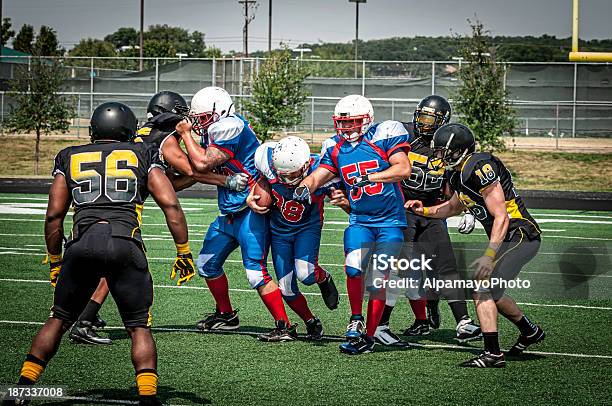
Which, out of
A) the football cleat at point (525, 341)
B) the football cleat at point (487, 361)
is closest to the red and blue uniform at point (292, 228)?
the football cleat at point (487, 361)

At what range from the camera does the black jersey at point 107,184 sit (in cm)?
542

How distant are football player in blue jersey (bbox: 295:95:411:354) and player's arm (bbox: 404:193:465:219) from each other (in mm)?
515

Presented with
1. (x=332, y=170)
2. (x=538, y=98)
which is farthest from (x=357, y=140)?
(x=538, y=98)

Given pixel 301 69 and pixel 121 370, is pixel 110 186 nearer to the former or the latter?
pixel 121 370

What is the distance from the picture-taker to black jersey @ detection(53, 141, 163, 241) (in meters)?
5.42

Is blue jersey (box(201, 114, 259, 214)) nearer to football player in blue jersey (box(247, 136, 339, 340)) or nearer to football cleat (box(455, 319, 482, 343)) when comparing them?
football player in blue jersey (box(247, 136, 339, 340))

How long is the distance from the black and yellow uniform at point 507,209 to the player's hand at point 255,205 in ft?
5.04

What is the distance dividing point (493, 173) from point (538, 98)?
27.3 metres

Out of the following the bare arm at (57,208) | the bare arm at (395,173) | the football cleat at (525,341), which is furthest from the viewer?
the bare arm at (395,173)

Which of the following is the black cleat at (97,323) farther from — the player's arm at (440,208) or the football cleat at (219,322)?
the player's arm at (440,208)

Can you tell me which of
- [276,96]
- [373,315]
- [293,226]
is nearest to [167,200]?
[293,226]

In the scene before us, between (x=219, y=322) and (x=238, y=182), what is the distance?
50.3 inches

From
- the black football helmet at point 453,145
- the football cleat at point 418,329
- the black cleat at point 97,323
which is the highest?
the black football helmet at point 453,145

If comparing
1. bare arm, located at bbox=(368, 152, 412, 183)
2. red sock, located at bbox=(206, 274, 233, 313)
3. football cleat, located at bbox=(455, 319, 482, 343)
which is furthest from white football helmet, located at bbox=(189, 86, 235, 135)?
football cleat, located at bbox=(455, 319, 482, 343)
